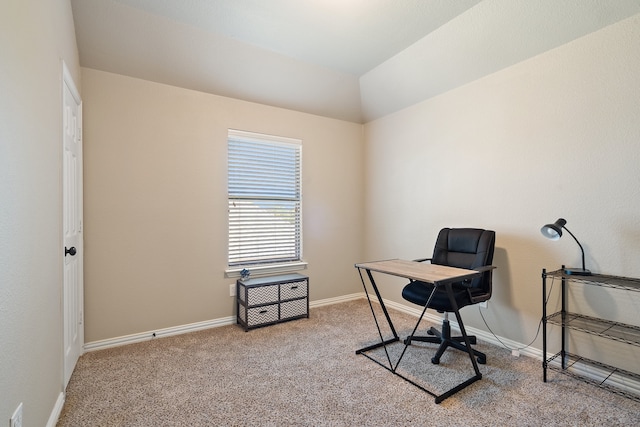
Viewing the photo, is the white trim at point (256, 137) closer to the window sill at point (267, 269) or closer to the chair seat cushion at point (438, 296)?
the window sill at point (267, 269)

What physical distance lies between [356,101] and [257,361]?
9.90 ft

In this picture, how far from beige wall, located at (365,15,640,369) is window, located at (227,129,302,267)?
1.31 m

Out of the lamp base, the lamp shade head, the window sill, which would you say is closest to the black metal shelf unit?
the lamp base

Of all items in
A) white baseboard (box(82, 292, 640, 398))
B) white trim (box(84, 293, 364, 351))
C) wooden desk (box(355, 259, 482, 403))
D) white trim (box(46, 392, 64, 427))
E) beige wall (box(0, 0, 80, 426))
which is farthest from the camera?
white trim (box(84, 293, 364, 351))

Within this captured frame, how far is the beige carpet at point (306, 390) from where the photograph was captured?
171 cm

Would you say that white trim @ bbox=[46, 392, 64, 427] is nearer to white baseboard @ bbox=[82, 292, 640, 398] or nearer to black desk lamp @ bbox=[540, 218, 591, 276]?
white baseboard @ bbox=[82, 292, 640, 398]

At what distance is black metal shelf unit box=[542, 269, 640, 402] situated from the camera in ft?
6.32

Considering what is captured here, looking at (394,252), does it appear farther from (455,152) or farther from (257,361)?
(257,361)

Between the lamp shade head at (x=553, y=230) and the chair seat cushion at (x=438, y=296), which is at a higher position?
the lamp shade head at (x=553, y=230)

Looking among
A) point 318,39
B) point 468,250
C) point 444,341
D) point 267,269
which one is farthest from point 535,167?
point 267,269

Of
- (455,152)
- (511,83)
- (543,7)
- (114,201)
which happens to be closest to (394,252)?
(455,152)

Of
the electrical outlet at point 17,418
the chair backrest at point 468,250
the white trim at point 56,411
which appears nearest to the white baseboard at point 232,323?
the chair backrest at point 468,250

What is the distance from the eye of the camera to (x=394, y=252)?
3.69 m

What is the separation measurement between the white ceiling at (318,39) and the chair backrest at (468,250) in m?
1.42
